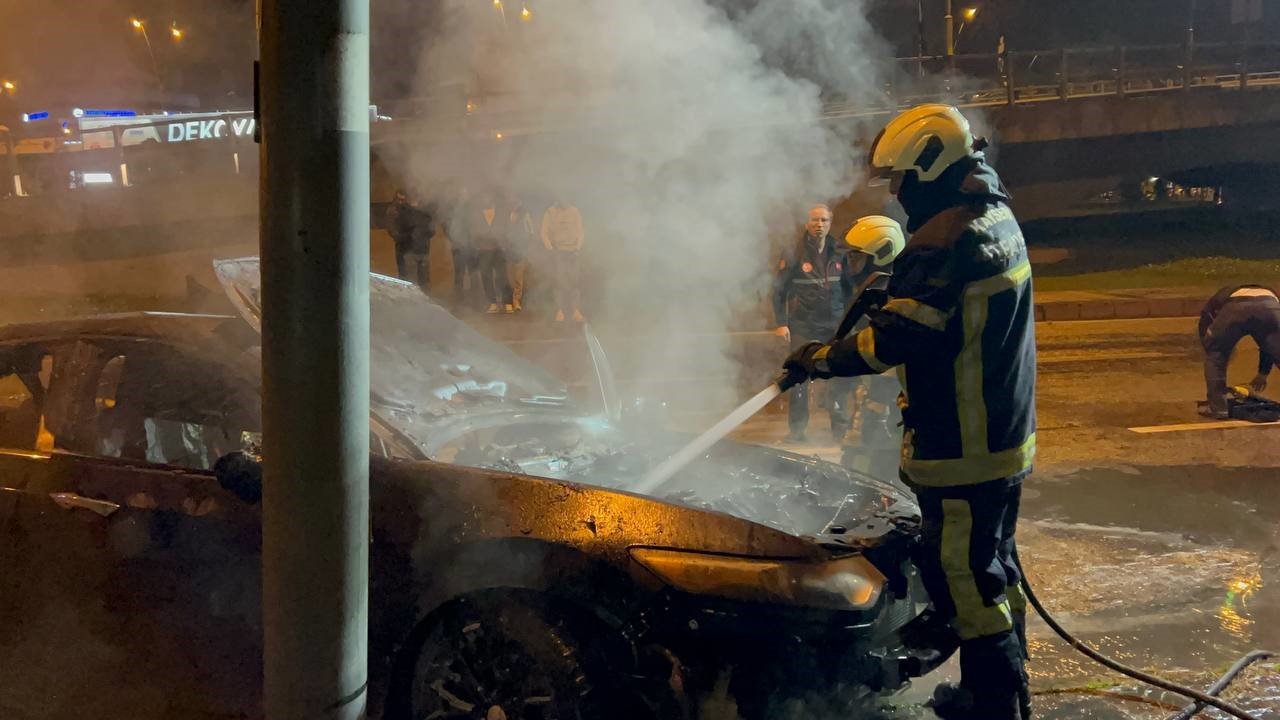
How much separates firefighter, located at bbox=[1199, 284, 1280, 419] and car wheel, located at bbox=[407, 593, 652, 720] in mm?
6811

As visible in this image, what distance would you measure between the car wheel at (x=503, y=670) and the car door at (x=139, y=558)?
614 mm

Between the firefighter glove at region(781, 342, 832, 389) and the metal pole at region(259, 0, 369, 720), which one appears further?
the firefighter glove at region(781, 342, 832, 389)

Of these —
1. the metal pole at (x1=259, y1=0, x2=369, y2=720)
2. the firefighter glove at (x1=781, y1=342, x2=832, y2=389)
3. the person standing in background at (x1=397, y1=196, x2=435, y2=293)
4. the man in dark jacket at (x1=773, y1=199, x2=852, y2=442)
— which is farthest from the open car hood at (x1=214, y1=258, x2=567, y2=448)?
the person standing in background at (x1=397, y1=196, x2=435, y2=293)

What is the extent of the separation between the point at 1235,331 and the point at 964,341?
19.2 ft

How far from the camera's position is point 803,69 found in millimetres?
6820

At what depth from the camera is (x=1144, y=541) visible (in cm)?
498

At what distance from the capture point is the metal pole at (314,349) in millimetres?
1893

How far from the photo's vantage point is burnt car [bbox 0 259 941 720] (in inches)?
96.3

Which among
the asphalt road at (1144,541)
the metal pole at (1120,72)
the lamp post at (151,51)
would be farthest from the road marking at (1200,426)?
the lamp post at (151,51)

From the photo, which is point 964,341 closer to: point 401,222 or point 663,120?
point 663,120

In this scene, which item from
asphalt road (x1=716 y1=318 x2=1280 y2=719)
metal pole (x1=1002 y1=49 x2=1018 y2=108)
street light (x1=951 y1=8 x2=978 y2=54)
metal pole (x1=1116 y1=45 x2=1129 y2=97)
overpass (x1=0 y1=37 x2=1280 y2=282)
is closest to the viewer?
asphalt road (x1=716 y1=318 x2=1280 y2=719)

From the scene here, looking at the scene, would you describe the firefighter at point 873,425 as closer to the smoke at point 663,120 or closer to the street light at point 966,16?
the smoke at point 663,120

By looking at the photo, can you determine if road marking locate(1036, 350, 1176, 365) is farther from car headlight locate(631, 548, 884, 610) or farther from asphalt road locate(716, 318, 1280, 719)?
car headlight locate(631, 548, 884, 610)

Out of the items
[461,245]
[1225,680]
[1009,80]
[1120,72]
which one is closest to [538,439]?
[1225,680]
